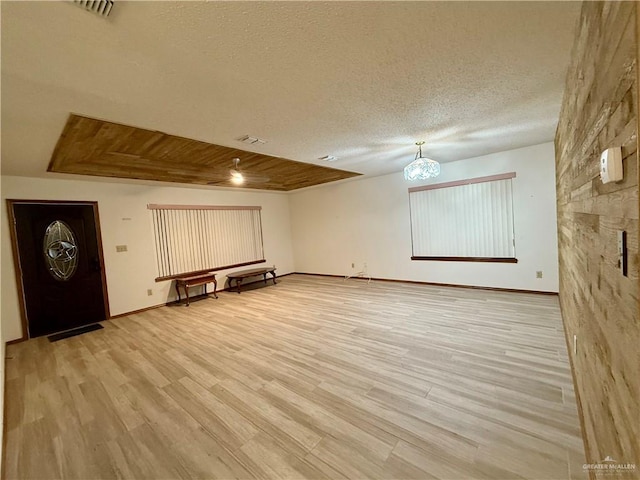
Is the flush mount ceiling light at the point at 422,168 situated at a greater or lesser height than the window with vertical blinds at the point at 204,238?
greater

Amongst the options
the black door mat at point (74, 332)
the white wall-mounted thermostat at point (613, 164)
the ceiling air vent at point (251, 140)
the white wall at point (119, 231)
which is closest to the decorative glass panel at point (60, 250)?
the white wall at point (119, 231)

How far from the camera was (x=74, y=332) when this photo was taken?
13.2ft

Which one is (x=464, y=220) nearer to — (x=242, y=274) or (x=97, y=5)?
(x=242, y=274)

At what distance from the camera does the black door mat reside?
3835 millimetres

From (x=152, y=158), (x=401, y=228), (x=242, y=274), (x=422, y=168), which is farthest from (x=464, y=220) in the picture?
(x=152, y=158)

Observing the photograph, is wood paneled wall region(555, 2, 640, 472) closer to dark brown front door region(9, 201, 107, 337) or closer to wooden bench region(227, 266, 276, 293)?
wooden bench region(227, 266, 276, 293)

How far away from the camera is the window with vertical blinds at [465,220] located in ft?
14.6

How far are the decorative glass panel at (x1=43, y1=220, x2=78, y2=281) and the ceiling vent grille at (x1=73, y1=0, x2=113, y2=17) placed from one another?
445 cm

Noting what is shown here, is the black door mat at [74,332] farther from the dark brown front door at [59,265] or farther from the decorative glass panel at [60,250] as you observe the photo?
the decorative glass panel at [60,250]

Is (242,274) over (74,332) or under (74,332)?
over

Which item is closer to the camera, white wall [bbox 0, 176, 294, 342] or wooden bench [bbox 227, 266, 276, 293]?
white wall [bbox 0, 176, 294, 342]

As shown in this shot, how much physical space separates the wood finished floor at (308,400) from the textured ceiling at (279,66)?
2375 millimetres

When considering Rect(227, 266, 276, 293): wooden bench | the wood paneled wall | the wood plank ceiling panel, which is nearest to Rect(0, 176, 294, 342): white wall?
the wood plank ceiling panel

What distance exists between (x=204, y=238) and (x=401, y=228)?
445 centimetres
